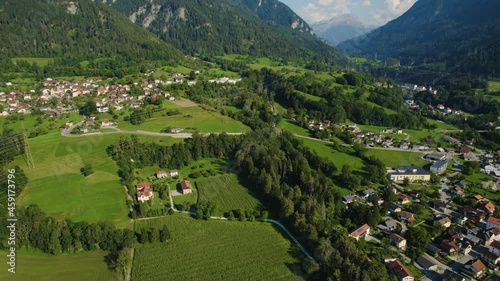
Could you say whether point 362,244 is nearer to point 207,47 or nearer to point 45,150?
point 45,150

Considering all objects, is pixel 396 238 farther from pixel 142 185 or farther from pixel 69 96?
pixel 69 96

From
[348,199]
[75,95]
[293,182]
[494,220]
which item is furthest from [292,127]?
[75,95]

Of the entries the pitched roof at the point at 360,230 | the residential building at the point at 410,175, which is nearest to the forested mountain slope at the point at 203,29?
the residential building at the point at 410,175

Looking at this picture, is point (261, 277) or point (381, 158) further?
point (381, 158)

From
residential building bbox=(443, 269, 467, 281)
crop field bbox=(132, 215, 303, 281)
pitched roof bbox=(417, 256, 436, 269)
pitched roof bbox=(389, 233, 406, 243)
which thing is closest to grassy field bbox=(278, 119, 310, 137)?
pitched roof bbox=(389, 233, 406, 243)

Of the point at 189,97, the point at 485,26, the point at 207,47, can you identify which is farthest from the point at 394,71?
the point at 189,97
